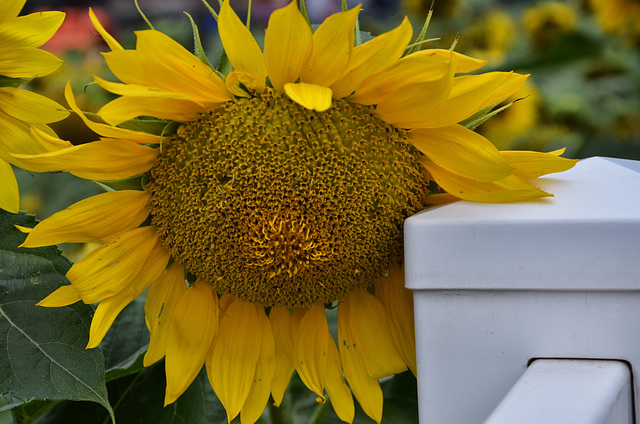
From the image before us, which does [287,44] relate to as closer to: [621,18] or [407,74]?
[407,74]

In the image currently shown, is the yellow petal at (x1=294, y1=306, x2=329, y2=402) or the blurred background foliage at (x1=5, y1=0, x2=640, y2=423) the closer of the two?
the yellow petal at (x1=294, y1=306, x2=329, y2=402)

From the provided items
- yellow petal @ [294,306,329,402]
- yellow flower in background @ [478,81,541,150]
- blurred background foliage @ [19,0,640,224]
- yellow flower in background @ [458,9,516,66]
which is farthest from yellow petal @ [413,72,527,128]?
yellow flower in background @ [458,9,516,66]

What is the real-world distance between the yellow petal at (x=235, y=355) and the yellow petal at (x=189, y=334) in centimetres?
1

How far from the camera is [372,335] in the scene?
24.6 inches

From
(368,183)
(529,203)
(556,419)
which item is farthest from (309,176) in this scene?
(556,419)

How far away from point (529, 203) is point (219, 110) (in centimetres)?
27

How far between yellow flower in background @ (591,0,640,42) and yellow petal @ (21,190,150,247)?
172 centimetres

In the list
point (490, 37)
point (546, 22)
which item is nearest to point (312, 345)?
point (490, 37)

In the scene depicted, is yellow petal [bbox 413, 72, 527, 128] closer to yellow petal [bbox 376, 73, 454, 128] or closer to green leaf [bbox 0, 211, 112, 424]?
yellow petal [bbox 376, 73, 454, 128]

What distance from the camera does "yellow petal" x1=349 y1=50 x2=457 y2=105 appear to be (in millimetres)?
520

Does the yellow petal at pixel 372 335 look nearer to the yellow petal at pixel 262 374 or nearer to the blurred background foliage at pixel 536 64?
the yellow petal at pixel 262 374

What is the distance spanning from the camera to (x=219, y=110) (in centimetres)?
58

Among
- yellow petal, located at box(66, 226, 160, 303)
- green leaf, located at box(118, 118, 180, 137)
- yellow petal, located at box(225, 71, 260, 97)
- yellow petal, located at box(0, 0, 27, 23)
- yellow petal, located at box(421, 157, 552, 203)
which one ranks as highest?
yellow petal, located at box(0, 0, 27, 23)

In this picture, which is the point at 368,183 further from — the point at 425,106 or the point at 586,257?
the point at 586,257
